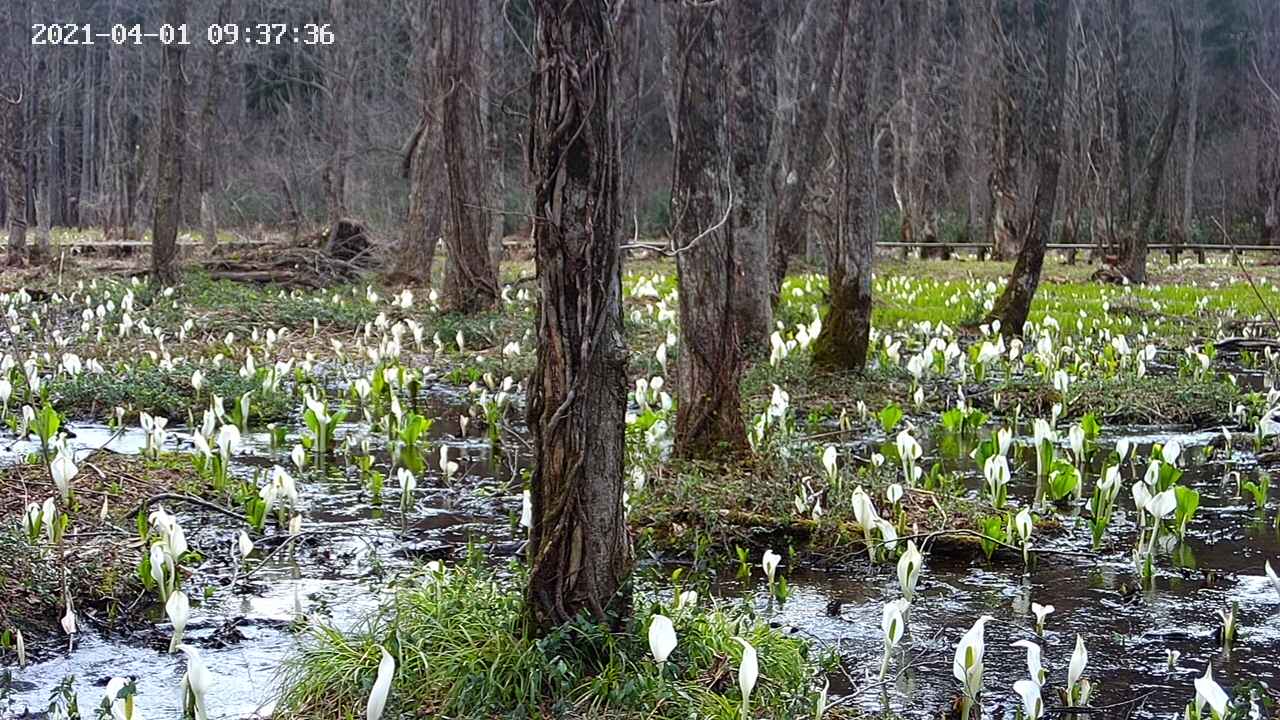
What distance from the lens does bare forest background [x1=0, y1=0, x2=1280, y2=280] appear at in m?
13.8

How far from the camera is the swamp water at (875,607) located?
14.1 ft

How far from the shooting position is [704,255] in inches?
257

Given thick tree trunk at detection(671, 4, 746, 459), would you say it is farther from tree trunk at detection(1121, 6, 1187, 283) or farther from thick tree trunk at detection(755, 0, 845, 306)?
tree trunk at detection(1121, 6, 1187, 283)

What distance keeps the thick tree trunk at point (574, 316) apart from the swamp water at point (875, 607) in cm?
97

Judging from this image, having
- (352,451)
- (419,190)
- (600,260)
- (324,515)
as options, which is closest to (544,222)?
(600,260)

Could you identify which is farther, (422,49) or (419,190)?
(422,49)

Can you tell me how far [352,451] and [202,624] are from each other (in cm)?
344

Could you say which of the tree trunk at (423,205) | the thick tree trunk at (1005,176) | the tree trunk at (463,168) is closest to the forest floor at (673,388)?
the tree trunk at (463,168)

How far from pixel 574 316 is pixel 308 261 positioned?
15.2 meters

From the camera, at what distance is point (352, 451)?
833 centimetres

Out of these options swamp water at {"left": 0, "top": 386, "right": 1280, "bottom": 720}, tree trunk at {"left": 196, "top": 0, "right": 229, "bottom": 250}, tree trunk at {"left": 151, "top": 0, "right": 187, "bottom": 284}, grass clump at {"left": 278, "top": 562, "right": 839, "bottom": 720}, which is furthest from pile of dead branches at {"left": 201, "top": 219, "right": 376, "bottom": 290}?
grass clump at {"left": 278, "top": 562, "right": 839, "bottom": 720}

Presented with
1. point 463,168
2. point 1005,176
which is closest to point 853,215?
point 463,168

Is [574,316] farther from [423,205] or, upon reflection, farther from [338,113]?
[338,113]

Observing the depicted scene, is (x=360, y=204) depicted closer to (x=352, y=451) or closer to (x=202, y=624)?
(x=352, y=451)
